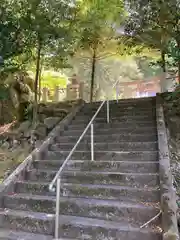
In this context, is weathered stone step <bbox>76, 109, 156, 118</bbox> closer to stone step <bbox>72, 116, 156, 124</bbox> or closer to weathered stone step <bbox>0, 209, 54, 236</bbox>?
stone step <bbox>72, 116, 156, 124</bbox>

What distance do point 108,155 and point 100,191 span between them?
3.10 ft

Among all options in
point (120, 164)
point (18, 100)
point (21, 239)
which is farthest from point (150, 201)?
point (18, 100)

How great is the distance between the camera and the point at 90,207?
326cm

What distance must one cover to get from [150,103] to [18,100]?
4056 millimetres

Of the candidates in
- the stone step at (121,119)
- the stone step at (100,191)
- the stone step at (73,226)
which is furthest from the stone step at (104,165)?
the stone step at (121,119)

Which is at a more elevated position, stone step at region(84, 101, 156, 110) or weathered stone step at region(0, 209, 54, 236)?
stone step at region(84, 101, 156, 110)

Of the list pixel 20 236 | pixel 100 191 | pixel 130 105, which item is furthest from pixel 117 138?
pixel 20 236

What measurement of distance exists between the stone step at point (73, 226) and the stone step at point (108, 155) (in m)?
1.34

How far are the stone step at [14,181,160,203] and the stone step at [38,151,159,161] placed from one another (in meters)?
0.73

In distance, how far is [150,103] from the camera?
6406mm

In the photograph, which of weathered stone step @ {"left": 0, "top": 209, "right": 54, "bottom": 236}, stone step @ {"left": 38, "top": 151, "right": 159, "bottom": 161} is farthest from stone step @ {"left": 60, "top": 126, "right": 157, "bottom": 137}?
weathered stone step @ {"left": 0, "top": 209, "right": 54, "bottom": 236}

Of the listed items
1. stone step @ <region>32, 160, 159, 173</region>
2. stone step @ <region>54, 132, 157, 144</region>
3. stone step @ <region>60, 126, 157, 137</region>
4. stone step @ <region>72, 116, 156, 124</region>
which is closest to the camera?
stone step @ <region>32, 160, 159, 173</region>

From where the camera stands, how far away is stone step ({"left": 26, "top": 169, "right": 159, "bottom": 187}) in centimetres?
358

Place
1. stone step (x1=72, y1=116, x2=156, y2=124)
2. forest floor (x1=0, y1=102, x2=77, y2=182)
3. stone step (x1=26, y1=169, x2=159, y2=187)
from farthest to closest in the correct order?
1. forest floor (x1=0, y1=102, x2=77, y2=182)
2. stone step (x1=72, y1=116, x2=156, y2=124)
3. stone step (x1=26, y1=169, x2=159, y2=187)
